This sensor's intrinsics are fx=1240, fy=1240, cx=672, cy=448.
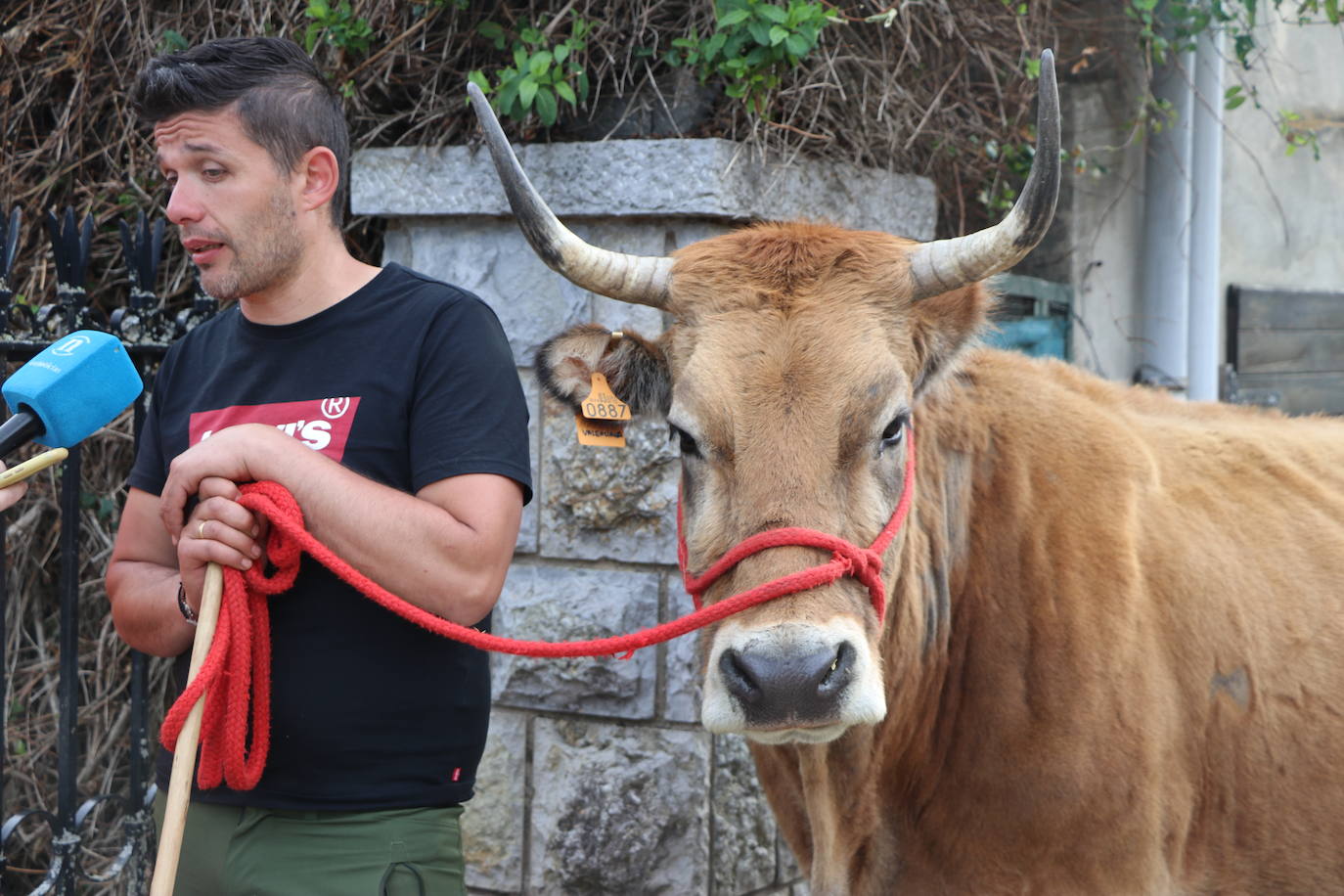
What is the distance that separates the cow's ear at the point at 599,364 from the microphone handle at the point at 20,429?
1.14 m

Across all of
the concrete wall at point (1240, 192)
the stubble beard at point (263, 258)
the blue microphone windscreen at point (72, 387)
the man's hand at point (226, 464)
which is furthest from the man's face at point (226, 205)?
the concrete wall at point (1240, 192)

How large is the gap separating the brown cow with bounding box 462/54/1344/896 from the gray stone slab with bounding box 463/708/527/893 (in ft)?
2.78

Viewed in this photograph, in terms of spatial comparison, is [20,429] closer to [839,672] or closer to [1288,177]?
[839,672]

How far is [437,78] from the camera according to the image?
3.78 m

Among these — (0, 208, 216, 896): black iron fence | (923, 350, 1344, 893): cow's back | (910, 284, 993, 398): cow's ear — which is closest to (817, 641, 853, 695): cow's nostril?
(923, 350, 1344, 893): cow's back

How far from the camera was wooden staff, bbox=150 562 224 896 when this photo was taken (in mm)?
1763

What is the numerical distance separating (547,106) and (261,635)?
1891 mm

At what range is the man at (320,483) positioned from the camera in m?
1.96

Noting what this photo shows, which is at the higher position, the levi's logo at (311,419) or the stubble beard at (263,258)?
the stubble beard at (263,258)

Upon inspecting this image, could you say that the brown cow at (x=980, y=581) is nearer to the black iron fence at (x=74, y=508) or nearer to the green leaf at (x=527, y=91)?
the green leaf at (x=527, y=91)

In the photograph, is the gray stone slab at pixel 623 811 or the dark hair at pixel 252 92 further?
the gray stone slab at pixel 623 811

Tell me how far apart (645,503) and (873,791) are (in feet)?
3.53

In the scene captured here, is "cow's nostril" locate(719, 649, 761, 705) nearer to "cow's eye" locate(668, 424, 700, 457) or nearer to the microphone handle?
"cow's eye" locate(668, 424, 700, 457)

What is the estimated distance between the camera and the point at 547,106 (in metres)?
3.42
